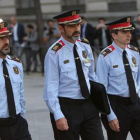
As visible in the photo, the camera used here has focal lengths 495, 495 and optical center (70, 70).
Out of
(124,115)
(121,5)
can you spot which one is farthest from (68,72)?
(121,5)

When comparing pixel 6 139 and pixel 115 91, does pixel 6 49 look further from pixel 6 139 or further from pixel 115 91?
pixel 115 91

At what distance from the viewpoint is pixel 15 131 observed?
17.5 ft

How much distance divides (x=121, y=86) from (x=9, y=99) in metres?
1.37

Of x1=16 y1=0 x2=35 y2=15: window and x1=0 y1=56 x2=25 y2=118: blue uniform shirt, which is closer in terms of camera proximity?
x1=0 y1=56 x2=25 y2=118: blue uniform shirt

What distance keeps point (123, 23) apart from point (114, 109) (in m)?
1.05

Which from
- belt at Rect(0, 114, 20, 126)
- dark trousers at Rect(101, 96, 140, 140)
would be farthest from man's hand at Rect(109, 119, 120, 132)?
belt at Rect(0, 114, 20, 126)

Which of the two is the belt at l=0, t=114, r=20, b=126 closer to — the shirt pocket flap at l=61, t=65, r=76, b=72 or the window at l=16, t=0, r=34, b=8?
the shirt pocket flap at l=61, t=65, r=76, b=72

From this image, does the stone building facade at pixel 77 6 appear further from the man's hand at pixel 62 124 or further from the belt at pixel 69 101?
the man's hand at pixel 62 124

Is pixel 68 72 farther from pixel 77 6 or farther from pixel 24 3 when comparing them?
pixel 24 3

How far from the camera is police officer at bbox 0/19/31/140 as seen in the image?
5.29 meters

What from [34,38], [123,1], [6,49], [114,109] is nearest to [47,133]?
[114,109]

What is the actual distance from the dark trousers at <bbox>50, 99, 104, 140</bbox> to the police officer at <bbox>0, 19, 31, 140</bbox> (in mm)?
379

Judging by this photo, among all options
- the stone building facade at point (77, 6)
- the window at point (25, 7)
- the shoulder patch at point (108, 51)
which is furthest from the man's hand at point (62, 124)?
the window at point (25, 7)

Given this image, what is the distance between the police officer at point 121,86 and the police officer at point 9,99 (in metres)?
1.02
